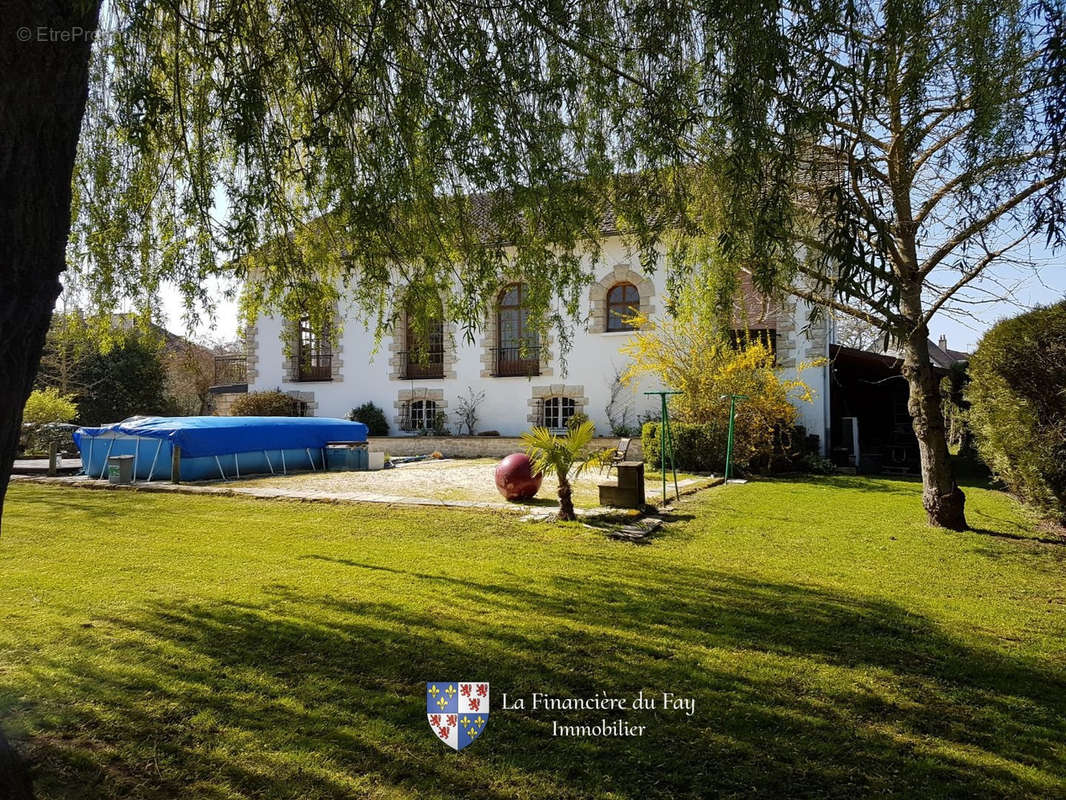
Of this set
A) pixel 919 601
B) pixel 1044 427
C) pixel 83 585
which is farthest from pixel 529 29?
pixel 1044 427

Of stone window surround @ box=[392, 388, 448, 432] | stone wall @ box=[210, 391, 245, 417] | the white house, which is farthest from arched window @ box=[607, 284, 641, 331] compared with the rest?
stone wall @ box=[210, 391, 245, 417]

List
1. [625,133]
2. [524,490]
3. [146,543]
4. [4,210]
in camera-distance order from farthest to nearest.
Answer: [524,490] < [146,543] < [625,133] < [4,210]

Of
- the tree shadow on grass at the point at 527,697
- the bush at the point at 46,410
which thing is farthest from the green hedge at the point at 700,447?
the bush at the point at 46,410

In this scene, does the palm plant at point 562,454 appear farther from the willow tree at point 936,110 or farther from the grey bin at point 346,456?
the grey bin at point 346,456

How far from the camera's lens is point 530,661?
2980mm

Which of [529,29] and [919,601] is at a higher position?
[529,29]

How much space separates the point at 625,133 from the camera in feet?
12.4

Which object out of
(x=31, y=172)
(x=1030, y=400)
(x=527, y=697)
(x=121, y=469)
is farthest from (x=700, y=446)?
(x=31, y=172)

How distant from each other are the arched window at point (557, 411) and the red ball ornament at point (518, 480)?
761 centimetres

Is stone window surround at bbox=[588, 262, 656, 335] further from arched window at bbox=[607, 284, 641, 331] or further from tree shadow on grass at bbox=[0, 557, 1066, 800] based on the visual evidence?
tree shadow on grass at bbox=[0, 557, 1066, 800]

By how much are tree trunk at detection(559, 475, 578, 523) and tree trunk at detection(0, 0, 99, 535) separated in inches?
201

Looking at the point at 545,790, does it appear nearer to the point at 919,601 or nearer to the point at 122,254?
the point at 919,601

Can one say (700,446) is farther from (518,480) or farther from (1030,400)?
(1030,400)

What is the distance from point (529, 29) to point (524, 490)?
17.8 feet
